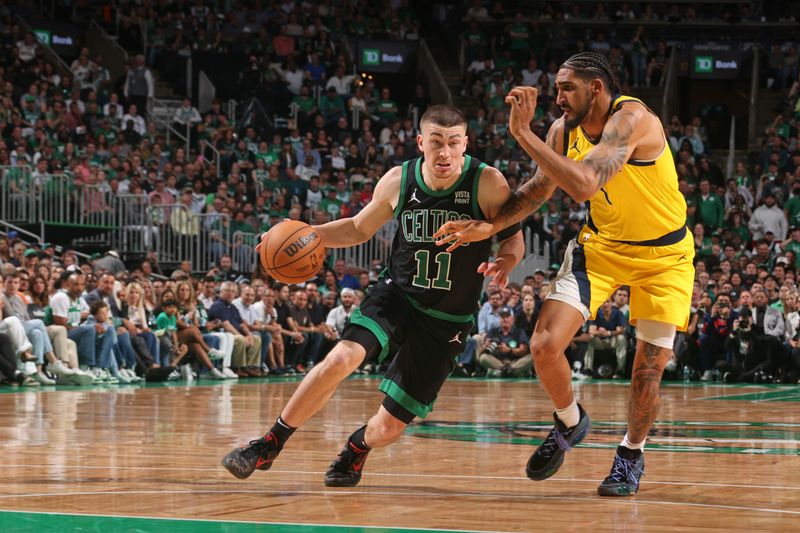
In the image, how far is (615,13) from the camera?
95.8 ft

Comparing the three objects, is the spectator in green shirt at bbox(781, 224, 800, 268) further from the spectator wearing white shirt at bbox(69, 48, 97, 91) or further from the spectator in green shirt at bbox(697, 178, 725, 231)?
the spectator wearing white shirt at bbox(69, 48, 97, 91)

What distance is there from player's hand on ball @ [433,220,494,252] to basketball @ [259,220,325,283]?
71cm

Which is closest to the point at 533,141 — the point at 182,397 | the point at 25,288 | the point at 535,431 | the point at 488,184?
the point at 488,184

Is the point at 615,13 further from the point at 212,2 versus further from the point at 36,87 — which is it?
the point at 36,87

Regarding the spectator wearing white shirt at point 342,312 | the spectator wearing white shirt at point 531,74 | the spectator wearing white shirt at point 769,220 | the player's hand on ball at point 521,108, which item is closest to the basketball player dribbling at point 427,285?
the player's hand on ball at point 521,108

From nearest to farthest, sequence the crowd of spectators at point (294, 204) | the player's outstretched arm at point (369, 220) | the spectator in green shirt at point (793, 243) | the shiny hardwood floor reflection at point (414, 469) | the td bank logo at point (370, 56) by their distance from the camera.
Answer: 1. the shiny hardwood floor reflection at point (414, 469)
2. the player's outstretched arm at point (369, 220)
3. the crowd of spectators at point (294, 204)
4. the spectator in green shirt at point (793, 243)
5. the td bank logo at point (370, 56)

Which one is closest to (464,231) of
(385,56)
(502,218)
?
(502,218)

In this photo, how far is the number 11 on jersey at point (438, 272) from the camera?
579 cm

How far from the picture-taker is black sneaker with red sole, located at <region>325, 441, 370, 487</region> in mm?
5658

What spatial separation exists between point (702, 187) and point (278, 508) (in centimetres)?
1766

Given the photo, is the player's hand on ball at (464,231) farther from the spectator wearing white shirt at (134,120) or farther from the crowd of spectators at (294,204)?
the spectator wearing white shirt at (134,120)

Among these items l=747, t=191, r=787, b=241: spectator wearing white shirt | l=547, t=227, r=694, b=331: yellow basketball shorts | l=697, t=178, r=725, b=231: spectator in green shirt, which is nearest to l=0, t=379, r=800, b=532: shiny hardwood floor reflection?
l=547, t=227, r=694, b=331: yellow basketball shorts

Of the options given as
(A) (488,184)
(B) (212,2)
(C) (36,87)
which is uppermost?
(B) (212,2)

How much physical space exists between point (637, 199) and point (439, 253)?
95cm
